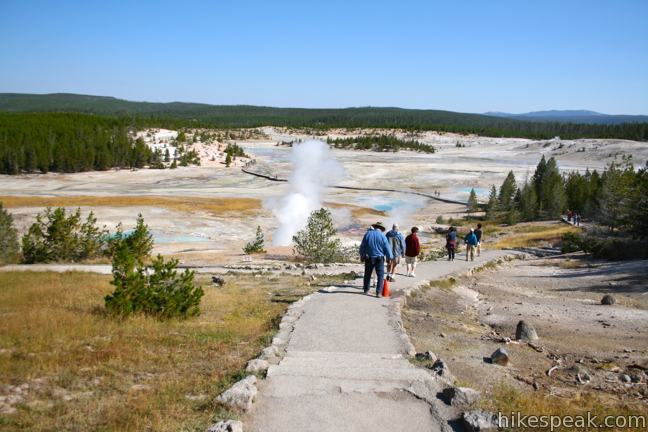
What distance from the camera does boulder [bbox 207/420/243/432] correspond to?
A: 18.7 ft

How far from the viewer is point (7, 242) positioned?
2239 cm

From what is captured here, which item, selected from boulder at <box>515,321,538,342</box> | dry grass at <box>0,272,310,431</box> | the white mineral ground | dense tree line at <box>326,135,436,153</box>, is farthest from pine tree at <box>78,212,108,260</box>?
dense tree line at <box>326,135,436,153</box>

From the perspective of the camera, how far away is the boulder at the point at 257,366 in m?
7.46

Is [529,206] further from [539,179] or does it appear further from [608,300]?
[608,300]

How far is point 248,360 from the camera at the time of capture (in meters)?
8.14

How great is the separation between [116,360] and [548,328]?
9.61 meters

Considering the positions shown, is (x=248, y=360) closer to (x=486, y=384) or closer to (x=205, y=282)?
(x=486, y=384)

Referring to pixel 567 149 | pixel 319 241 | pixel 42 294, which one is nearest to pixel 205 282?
pixel 42 294

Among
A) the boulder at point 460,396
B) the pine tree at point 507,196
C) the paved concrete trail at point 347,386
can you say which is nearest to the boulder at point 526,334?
the paved concrete trail at point 347,386

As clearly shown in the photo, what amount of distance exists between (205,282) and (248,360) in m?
9.15

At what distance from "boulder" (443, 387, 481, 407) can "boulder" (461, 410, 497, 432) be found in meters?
0.36

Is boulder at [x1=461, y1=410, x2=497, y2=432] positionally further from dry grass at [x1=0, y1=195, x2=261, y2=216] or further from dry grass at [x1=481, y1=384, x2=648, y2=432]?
dry grass at [x1=0, y1=195, x2=261, y2=216]

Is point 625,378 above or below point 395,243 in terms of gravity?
below

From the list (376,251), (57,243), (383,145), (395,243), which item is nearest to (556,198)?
(395,243)
